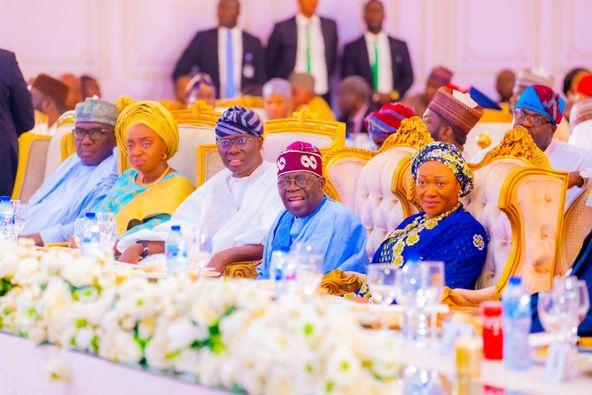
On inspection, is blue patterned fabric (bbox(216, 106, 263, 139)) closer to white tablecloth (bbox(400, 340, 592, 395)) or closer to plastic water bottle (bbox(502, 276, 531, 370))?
white tablecloth (bbox(400, 340, 592, 395))

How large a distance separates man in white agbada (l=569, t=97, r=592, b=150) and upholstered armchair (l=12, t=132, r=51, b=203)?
3118 mm

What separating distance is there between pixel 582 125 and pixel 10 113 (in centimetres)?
327

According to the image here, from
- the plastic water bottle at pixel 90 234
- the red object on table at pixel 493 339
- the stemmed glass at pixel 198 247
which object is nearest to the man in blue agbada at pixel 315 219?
the plastic water bottle at pixel 90 234

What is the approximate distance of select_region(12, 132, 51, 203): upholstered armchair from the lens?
22.6 feet

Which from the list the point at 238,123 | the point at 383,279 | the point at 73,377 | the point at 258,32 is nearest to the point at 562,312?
the point at 383,279

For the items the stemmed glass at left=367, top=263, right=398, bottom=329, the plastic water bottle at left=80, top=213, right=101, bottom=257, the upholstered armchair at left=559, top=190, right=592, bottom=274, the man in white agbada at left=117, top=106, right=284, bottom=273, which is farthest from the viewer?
the man in white agbada at left=117, top=106, right=284, bottom=273

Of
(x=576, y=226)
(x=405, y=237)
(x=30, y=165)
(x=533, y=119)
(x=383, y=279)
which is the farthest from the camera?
(x=30, y=165)

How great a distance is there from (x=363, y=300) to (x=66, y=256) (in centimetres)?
128

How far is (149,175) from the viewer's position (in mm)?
5371

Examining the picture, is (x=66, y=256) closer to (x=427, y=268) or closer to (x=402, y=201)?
(x=427, y=268)

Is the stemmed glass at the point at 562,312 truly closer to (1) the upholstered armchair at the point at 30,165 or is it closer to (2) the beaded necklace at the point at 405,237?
(2) the beaded necklace at the point at 405,237

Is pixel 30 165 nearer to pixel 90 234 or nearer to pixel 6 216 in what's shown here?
pixel 6 216

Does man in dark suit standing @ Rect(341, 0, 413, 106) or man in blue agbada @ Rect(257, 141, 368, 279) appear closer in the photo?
man in blue agbada @ Rect(257, 141, 368, 279)

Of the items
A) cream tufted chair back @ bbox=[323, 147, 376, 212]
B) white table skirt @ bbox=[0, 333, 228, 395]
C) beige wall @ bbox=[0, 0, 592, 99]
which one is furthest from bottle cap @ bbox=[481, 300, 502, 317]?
beige wall @ bbox=[0, 0, 592, 99]
